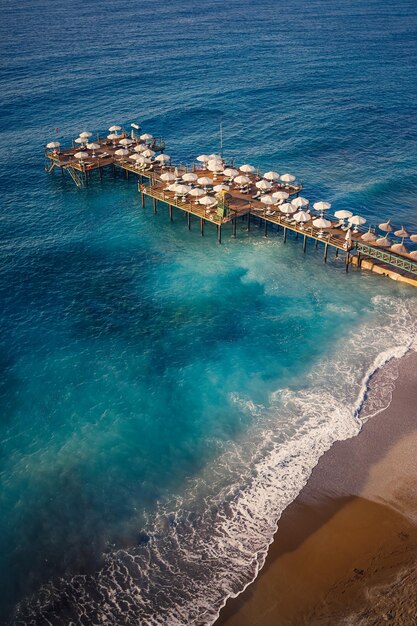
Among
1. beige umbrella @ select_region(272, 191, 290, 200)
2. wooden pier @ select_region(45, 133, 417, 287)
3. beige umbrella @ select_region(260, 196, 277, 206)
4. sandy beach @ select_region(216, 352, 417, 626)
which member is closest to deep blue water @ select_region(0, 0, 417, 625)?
sandy beach @ select_region(216, 352, 417, 626)

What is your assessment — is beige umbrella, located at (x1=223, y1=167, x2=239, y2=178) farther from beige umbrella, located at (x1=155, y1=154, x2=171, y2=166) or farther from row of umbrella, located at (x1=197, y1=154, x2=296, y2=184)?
beige umbrella, located at (x1=155, y1=154, x2=171, y2=166)

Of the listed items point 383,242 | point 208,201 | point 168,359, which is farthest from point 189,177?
point 168,359

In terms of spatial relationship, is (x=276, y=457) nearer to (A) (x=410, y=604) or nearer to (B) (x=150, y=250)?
(A) (x=410, y=604)

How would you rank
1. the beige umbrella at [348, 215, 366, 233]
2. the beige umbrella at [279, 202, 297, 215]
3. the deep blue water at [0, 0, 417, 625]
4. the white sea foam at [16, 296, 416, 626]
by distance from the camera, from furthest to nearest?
the beige umbrella at [279, 202, 297, 215]
the beige umbrella at [348, 215, 366, 233]
the deep blue water at [0, 0, 417, 625]
the white sea foam at [16, 296, 416, 626]

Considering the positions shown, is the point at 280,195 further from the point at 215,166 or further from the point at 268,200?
the point at 215,166

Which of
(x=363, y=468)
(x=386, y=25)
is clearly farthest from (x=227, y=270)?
(x=386, y=25)
